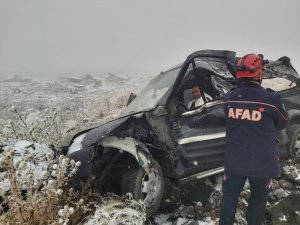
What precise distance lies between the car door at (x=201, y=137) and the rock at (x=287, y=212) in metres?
0.84

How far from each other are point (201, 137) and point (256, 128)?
3.99ft

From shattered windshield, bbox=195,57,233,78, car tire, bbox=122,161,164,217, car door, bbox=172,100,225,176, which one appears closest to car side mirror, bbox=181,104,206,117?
car door, bbox=172,100,225,176

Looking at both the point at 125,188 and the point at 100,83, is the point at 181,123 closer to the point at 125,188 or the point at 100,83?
the point at 125,188

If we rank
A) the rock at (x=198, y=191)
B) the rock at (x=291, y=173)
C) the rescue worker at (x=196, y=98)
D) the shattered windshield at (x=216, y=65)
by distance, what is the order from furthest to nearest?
the rock at (x=291, y=173)
the rescue worker at (x=196, y=98)
the shattered windshield at (x=216, y=65)
the rock at (x=198, y=191)

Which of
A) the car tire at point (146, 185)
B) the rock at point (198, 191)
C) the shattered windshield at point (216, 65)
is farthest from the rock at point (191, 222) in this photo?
the shattered windshield at point (216, 65)

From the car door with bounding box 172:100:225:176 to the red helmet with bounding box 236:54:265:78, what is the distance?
1147mm

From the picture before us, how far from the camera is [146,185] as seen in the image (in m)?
4.23

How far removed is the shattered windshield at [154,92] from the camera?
15.9 feet

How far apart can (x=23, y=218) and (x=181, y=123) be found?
2231 mm

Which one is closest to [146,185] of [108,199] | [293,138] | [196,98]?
[108,199]

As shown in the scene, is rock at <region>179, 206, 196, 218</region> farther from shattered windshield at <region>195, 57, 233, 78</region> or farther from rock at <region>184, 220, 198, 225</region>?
shattered windshield at <region>195, 57, 233, 78</region>

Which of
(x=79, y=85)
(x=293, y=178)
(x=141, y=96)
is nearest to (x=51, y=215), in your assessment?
(x=141, y=96)

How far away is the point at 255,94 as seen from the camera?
3473 mm

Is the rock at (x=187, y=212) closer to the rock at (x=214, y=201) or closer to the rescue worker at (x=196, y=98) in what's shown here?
the rock at (x=214, y=201)
